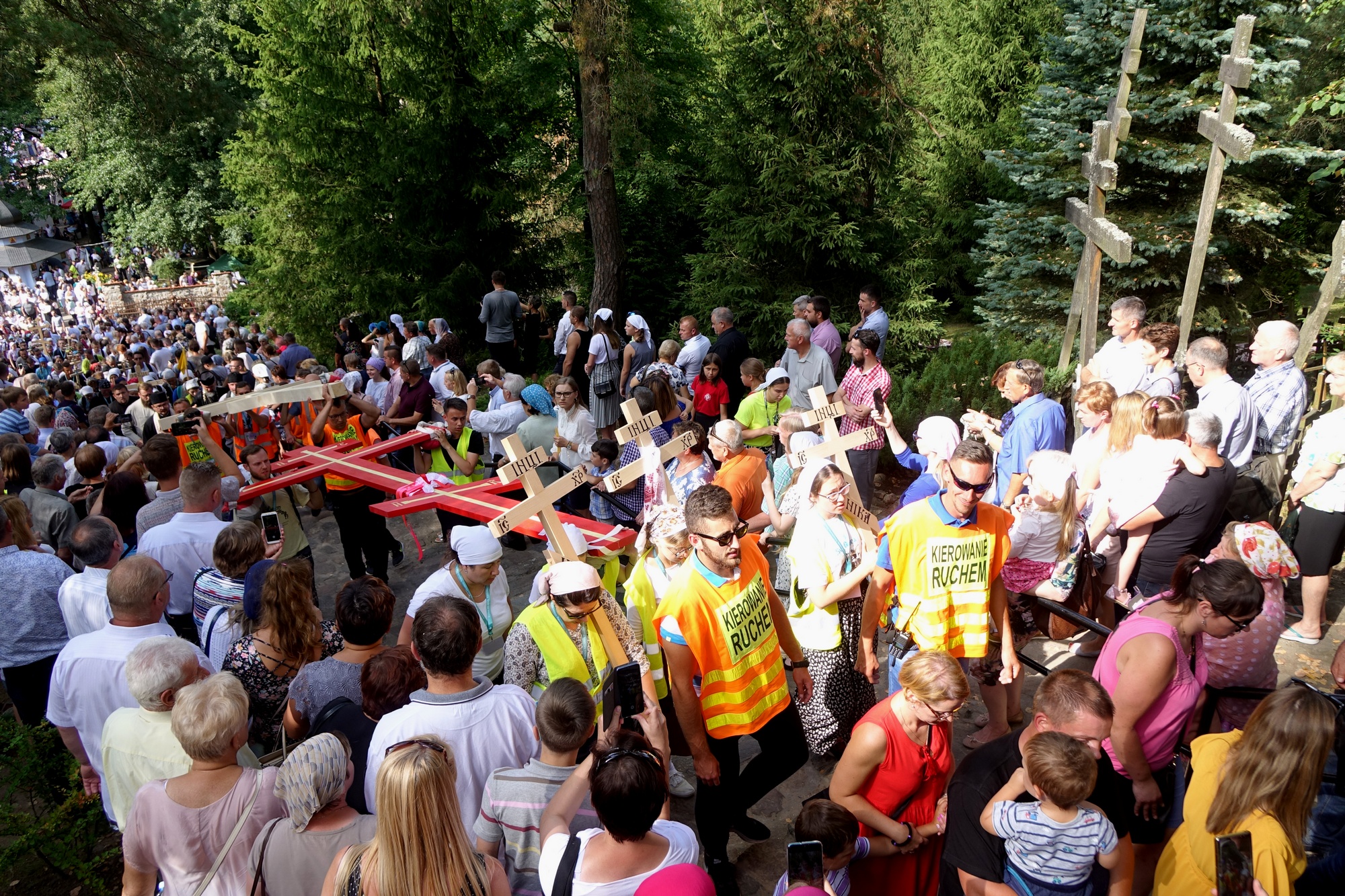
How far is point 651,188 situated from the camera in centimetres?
1595

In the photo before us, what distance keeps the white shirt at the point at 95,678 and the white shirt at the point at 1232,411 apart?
20.0 ft

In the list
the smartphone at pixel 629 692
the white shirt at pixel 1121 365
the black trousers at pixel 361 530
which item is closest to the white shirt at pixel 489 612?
the smartphone at pixel 629 692

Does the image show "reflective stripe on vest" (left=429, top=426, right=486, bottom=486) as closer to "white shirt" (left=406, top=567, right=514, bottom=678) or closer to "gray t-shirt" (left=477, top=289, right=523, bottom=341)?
"white shirt" (left=406, top=567, right=514, bottom=678)

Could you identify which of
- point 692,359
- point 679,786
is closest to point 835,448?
point 679,786

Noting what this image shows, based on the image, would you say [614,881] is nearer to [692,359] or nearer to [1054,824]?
[1054,824]

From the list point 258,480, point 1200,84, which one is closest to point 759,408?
point 258,480

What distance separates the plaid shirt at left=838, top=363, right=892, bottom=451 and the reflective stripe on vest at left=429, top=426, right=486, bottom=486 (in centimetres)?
299

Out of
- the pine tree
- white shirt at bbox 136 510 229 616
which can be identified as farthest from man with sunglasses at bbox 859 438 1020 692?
the pine tree

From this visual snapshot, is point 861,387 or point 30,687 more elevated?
point 861,387

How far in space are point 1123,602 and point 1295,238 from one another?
33.7 feet

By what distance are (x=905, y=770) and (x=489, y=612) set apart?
6.64 feet

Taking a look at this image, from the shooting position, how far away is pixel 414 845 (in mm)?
2207

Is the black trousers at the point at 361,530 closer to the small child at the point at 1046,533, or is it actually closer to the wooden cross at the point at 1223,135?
the small child at the point at 1046,533

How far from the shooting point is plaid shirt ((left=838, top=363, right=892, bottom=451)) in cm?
675
